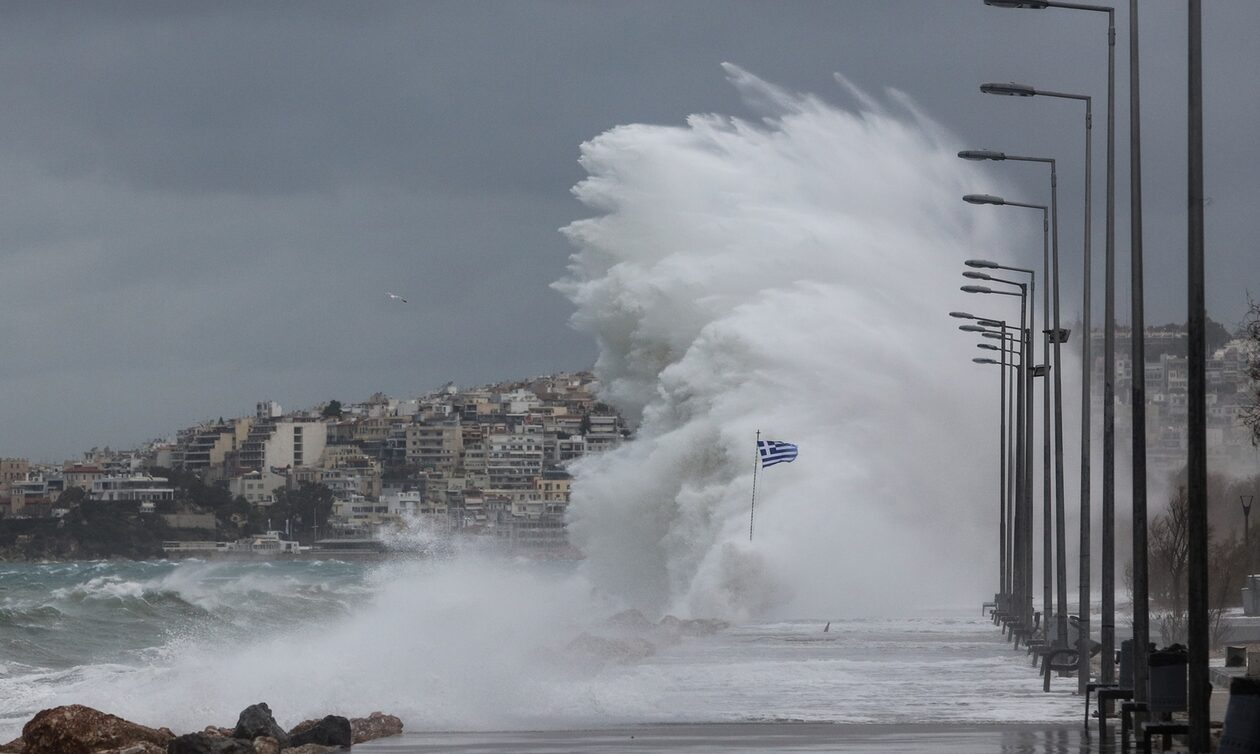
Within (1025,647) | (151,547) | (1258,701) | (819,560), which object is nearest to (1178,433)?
(819,560)

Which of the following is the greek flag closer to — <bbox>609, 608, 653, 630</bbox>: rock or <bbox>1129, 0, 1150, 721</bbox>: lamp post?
<bbox>609, 608, 653, 630</bbox>: rock

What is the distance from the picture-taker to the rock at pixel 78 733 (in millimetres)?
21516

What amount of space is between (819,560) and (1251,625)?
29.4m

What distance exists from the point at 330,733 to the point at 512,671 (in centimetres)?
924

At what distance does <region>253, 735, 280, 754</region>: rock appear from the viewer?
796 inches

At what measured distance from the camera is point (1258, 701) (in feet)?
40.4

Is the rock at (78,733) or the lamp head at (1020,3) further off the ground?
the lamp head at (1020,3)

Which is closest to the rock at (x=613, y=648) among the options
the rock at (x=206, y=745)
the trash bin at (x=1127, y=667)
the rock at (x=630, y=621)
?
the rock at (x=630, y=621)

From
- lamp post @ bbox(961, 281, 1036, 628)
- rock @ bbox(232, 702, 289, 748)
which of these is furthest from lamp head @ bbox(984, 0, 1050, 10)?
lamp post @ bbox(961, 281, 1036, 628)

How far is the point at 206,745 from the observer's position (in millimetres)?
18781

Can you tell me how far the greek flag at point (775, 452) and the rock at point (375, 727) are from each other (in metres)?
33.5

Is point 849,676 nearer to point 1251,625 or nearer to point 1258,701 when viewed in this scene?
point 1251,625

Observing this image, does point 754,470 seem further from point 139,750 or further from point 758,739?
point 139,750

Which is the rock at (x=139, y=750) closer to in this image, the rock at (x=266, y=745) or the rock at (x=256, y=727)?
the rock at (x=256, y=727)
